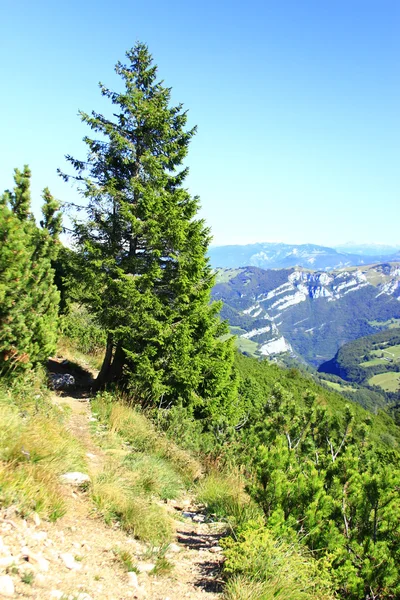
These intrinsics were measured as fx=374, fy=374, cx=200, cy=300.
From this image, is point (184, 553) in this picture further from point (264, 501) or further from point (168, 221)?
point (168, 221)

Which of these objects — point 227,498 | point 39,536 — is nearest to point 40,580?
point 39,536

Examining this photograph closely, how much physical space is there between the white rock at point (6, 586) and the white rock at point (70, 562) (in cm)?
75

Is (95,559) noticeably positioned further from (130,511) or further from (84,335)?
(84,335)

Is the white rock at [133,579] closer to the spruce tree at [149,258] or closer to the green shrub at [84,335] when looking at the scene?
the spruce tree at [149,258]

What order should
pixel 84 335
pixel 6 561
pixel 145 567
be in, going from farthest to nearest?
pixel 84 335 → pixel 145 567 → pixel 6 561

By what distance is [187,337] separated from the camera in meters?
12.0

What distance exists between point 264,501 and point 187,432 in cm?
510

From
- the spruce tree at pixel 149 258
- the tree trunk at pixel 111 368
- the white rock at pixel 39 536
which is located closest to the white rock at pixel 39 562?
the white rock at pixel 39 536

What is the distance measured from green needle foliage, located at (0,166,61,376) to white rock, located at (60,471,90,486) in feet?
8.91

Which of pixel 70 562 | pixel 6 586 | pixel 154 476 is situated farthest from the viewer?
pixel 154 476

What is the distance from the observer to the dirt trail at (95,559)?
10.6 ft

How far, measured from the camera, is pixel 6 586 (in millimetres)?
2795

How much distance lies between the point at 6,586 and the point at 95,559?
1.23m

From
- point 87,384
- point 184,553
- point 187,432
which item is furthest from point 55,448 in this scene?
point 87,384
